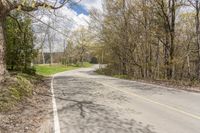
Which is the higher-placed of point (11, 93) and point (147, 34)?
point (147, 34)

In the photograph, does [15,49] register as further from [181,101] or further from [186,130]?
[186,130]

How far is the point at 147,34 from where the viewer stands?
115ft

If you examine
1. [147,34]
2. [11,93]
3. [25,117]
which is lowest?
[25,117]

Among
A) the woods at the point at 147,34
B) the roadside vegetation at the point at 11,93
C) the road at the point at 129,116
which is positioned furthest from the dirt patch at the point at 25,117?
the woods at the point at 147,34

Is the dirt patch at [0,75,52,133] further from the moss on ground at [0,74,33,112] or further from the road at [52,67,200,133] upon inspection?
the road at [52,67,200,133]

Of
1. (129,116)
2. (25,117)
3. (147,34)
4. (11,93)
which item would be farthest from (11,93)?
(147,34)

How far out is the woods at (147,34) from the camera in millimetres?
30656

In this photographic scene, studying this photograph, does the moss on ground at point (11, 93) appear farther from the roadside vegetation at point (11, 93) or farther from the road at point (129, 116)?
the road at point (129, 116)

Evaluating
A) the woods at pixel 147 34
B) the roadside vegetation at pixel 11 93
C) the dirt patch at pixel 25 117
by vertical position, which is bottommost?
the dirt patch at pixel 25 117

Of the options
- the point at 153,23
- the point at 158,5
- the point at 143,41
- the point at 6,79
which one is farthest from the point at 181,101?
the point at 143,41

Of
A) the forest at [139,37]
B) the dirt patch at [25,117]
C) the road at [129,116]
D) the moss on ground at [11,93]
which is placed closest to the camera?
the road at [129,116]

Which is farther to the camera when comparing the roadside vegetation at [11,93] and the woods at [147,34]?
the woods at [147,34]

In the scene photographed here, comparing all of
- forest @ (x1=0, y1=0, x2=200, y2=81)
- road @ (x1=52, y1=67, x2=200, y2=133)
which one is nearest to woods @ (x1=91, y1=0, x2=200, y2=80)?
forest @ (x1=0, y1=0, x2=200, y2=81)

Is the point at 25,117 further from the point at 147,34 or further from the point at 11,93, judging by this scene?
the point at 147,34
